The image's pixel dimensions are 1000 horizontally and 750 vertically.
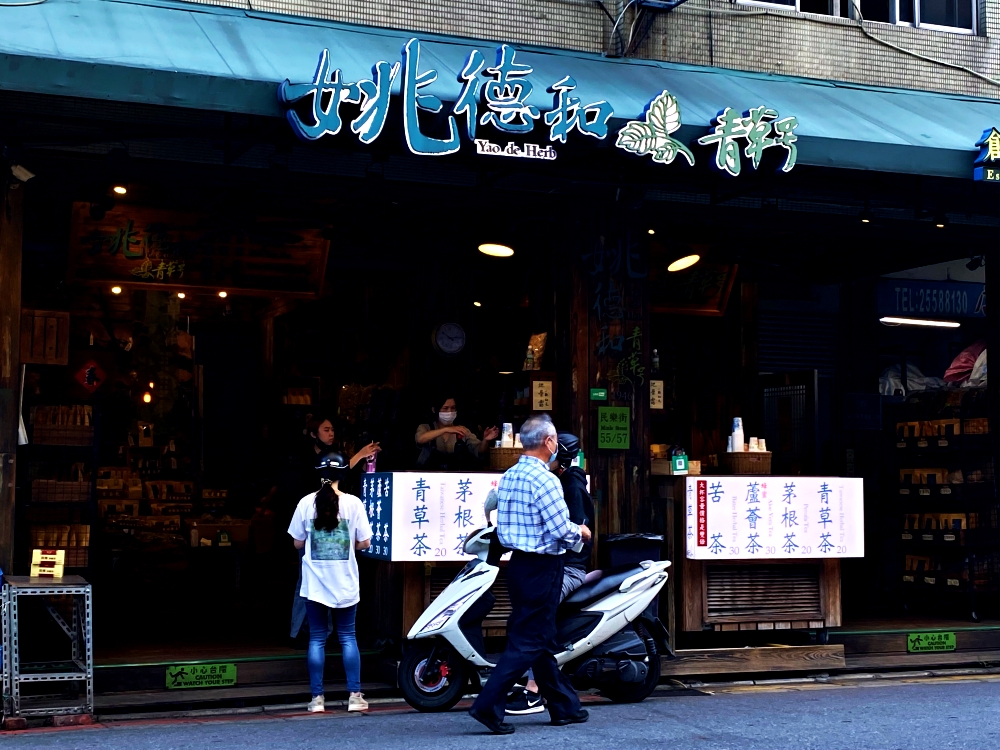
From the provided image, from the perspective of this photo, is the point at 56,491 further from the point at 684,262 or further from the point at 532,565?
the point at 684,262

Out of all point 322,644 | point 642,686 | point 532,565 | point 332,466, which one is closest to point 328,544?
point 332,466

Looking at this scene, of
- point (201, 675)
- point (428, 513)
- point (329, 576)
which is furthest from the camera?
point (428, 513)

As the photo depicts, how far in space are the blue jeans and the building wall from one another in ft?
16.8

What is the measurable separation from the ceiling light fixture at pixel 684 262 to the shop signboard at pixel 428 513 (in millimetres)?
4944

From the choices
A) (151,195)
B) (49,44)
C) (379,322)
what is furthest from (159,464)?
(49,44)

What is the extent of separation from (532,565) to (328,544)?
192 centimetres

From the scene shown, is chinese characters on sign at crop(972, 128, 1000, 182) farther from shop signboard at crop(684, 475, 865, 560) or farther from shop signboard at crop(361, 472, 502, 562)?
shop signboard at crop(361, 472, 502, 562)

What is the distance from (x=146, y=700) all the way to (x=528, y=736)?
3175mm

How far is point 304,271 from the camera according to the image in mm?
13906

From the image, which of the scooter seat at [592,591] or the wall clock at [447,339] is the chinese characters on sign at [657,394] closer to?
the wall clock at [447,339]

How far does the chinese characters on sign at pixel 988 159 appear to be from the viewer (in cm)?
1112

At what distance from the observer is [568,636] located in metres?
9.66

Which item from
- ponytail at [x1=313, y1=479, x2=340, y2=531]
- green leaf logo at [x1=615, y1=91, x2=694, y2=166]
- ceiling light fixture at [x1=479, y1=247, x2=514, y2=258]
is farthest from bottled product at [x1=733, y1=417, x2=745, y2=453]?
ponytail at [x1=313, y1=479, x2=340, y2=531]

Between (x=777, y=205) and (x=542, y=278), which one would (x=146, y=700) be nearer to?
(x=542, y=278)
